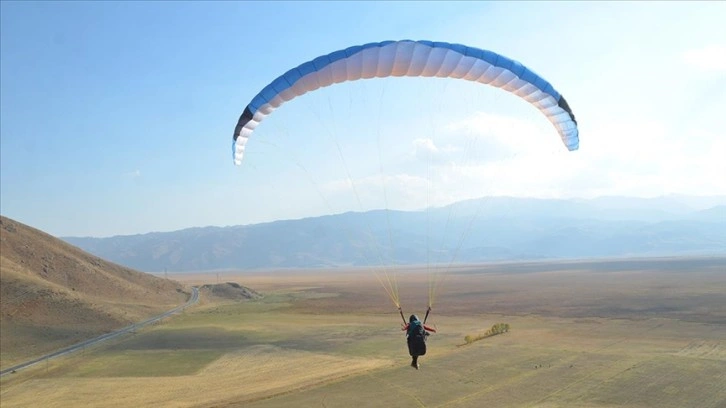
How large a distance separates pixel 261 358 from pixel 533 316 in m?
28.2

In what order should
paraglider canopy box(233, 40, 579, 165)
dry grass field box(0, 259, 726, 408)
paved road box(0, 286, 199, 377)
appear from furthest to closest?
paved road box(0, 286, 199, 377) → dry grass field box(0, 259, 726, 408) → paraglider canopy box(233, 40, 579, 165)

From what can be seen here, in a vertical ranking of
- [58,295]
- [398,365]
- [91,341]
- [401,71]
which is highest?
[401,71]

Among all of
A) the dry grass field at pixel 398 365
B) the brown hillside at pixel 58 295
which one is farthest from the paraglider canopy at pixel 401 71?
the brown hillside at pixel 58 295

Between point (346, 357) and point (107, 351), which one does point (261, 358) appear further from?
point (107, 351)

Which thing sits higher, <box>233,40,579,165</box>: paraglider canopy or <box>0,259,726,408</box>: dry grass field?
<box>233,40,579,165</box>: paraglider canopy

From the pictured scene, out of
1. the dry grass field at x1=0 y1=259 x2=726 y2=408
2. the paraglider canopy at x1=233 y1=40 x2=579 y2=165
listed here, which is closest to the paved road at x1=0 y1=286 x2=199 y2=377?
the dry grass field at x1=0 y1=259 x2=726 y2=408

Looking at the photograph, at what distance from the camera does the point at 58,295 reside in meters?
53.2

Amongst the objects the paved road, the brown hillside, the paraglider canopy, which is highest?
the paraglider canopy

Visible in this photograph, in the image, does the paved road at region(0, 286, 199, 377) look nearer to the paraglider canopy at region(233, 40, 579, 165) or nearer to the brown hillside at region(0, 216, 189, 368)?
the brown hillside at region(0, 216, 189, 368)

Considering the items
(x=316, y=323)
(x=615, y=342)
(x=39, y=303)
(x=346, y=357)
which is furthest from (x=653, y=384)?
(x=39, y=303)

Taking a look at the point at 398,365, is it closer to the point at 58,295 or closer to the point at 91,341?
the point at 91,341

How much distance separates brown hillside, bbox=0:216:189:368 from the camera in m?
43.2

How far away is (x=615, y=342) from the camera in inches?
1265

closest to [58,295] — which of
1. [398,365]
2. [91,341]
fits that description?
[91,341]
